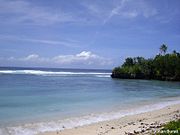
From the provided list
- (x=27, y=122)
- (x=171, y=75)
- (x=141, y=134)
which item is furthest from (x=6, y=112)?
(x=171, y=75)

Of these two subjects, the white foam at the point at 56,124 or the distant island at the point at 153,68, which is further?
the distant island at the point at 153,68

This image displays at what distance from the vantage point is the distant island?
74.1 m

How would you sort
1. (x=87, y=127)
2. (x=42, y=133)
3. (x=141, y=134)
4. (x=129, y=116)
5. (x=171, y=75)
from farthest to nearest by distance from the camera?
(x=171, y=75), (x=129, y=116), (x=87, y=127), (x=42, y=133), (x=141, y=134)

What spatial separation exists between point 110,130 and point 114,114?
5048mm

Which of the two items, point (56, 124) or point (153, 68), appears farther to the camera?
point (153, 68)

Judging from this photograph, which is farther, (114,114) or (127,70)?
(127,70)

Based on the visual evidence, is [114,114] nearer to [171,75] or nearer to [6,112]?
[6,112]

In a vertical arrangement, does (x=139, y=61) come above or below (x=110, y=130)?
above

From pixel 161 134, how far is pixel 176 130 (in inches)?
22.7

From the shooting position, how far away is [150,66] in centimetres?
7888

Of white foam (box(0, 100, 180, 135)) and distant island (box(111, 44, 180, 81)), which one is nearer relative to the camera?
white foam (box(0, 100, 180, 135))

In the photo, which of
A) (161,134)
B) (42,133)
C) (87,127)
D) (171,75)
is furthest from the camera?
(171,75)

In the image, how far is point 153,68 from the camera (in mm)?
78562

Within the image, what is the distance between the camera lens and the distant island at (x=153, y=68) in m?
74.1
